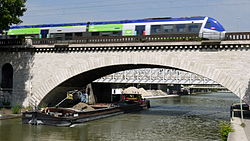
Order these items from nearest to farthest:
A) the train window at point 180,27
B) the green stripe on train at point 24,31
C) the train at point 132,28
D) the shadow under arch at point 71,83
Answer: the train at point 132,28 → the train window at point 180,27 → the shadow under arch at point 71,83 → the green stripe on train at point 24,31

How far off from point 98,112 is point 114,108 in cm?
421

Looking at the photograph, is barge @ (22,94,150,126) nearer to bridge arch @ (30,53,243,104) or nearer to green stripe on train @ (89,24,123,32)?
bridge arch @ (30,53,243,104)

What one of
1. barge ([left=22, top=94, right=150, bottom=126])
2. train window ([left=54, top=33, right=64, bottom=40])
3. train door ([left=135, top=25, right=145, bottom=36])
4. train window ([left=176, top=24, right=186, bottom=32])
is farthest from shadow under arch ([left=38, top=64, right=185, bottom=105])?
train window ([left=54, top=33, right=64, bottom=40])

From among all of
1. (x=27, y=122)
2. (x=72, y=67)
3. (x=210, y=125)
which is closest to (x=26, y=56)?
(x=72, y=67)

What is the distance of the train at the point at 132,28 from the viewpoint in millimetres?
32344

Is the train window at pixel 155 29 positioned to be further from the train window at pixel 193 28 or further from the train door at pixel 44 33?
the train door at pixel 44 33

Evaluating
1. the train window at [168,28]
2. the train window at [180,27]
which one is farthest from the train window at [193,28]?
the train window at [168,28]

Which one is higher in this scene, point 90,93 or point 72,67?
point 72,67

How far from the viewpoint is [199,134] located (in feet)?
87.8

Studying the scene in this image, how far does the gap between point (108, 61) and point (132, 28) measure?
4580mm

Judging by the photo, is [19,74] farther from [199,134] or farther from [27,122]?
[199,134]

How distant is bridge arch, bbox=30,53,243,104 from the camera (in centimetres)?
2957

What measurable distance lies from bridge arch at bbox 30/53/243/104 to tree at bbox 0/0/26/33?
7.25 m

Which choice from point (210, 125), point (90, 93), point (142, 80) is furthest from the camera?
point (142, 80)
